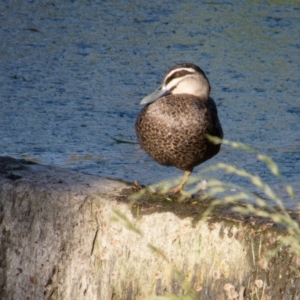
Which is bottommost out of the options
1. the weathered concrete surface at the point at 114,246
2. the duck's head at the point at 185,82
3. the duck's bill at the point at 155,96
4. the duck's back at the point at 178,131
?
the weathered concrete surface at the point at 114,246

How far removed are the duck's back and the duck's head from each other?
19 cm

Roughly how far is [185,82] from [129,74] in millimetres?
2562

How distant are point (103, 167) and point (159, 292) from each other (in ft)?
5.20

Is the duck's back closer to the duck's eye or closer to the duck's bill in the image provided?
the duck's bill

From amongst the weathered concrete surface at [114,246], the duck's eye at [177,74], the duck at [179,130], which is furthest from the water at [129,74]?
the weathered concrete surface at [114,246]

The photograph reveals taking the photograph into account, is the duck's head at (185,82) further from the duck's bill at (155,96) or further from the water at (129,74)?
the water at (129,74)

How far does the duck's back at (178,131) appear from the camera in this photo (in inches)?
162

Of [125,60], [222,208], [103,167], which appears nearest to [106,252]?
[222,208]

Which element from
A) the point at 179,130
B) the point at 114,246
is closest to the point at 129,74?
the point at 179,130

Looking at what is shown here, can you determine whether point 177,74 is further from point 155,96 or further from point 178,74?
point 155,96

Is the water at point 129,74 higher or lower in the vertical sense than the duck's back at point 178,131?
higher

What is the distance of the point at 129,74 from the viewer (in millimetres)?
6965

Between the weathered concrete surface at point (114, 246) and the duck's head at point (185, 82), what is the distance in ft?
2.23

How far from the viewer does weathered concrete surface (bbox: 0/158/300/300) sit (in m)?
3.41
